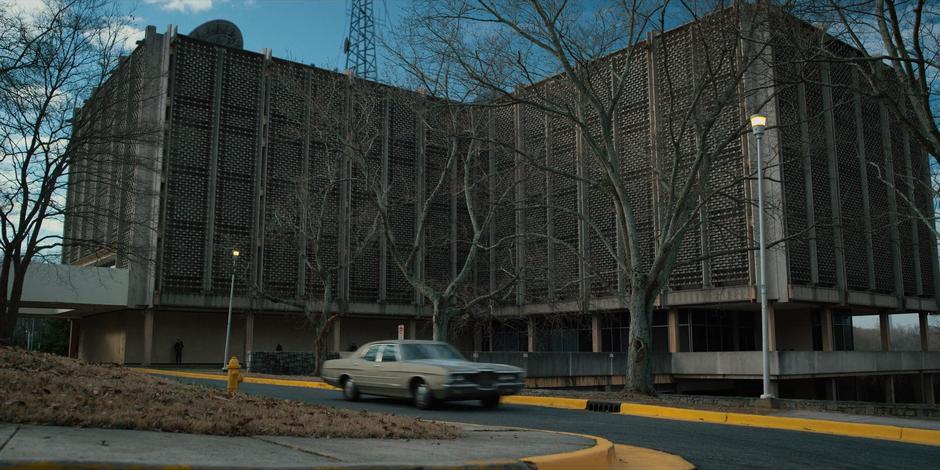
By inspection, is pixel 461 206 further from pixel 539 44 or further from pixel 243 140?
pixel 539 44

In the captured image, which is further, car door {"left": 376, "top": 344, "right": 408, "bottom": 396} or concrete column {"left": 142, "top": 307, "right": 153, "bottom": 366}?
concrete column {"left": 142, "top": 307, "right": 153, "bottom": 366}

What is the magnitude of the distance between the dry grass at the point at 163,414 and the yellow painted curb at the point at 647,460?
192 centimetres

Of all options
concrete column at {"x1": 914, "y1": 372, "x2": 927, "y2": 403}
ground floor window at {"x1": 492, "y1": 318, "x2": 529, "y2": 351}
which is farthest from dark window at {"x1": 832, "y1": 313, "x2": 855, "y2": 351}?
ground floor window at {"x1": 492, "y1": 318, "x2": 529, "y2": 351}

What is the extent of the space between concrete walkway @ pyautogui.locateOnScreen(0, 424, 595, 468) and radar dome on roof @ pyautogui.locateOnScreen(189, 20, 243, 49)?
49.7 metres

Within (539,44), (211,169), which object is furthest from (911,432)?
(211,169)

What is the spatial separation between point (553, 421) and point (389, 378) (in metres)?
4.13

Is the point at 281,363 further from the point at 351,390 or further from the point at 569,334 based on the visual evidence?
the point at 569,334

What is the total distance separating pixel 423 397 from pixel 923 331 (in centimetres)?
4979

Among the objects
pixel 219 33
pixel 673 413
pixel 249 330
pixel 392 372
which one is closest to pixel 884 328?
pixel 249 330

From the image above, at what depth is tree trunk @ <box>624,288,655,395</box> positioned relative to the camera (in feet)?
68.4

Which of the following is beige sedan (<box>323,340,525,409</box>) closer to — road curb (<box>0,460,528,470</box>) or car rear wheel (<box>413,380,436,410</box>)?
car rear wheel (<box>413,380,436,410</box>)

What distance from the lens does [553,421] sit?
43.5 feet

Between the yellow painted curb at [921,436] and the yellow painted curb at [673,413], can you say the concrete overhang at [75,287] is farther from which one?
the yellow painted curb at [921,436]

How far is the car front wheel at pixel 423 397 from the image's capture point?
49.2 ft
